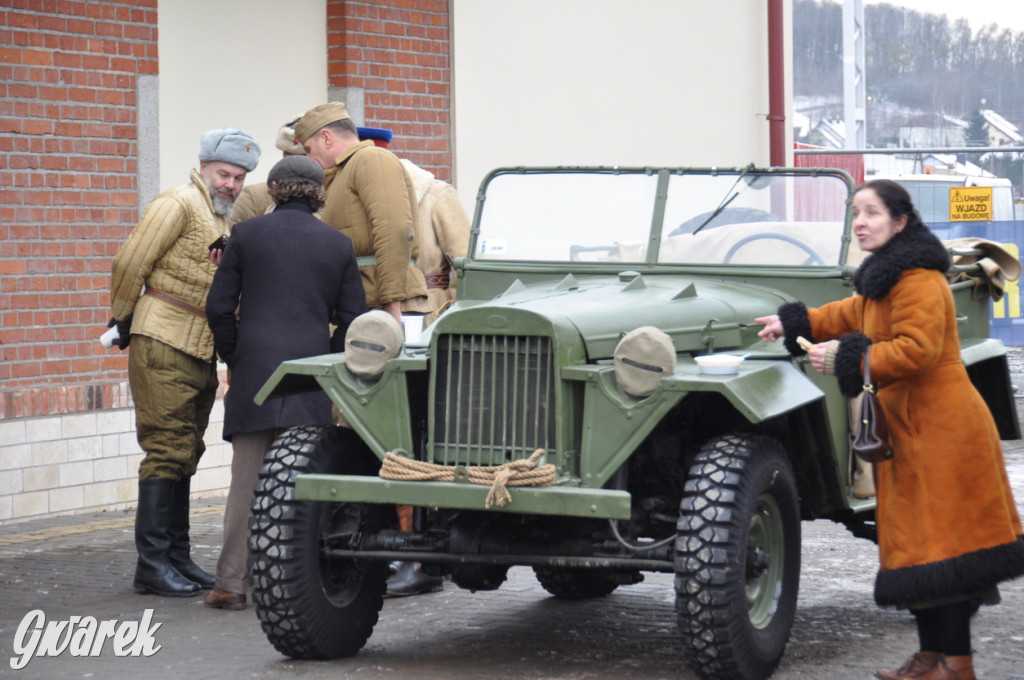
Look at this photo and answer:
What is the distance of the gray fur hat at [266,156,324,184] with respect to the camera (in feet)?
21.6

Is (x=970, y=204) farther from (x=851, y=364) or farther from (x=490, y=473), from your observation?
(x=490, y=473)

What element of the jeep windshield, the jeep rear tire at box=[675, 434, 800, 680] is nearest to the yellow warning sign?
the jeep windshield

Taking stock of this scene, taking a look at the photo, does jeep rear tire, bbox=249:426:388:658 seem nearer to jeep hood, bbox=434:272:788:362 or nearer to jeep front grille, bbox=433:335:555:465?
jeep front grille, bbox=433:335:555:465

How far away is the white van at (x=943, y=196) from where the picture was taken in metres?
18.9

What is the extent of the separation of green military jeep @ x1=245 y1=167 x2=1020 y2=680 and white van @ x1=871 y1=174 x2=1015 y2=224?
1185cm

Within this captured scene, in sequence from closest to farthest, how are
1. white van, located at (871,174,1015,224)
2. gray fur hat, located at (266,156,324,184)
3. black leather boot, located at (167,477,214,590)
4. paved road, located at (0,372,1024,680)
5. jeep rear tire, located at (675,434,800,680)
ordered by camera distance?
jeep rear tire, located at (675,434,800,680)
paved road, located at (0,372,1024,680)
gray fur hat, located at (266,156,324,184)
black leather boot, located at (167,477,214,590)
white van, located at (871,174,1015,224)

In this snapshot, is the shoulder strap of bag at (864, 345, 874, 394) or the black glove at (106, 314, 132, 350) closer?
Answer: the shoulder strap of bag at (864, 345, 874, 394)

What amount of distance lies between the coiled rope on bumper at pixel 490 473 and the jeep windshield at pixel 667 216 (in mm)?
1739

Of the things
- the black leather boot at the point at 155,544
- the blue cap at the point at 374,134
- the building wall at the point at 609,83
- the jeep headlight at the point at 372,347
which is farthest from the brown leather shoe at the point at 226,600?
the building wall at the point at 609,83

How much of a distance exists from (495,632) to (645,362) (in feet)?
5.07

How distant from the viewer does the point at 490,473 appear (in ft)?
17.3

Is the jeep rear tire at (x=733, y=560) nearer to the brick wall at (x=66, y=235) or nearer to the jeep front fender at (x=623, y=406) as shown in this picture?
the jeep front fender at (x=623, y=406)

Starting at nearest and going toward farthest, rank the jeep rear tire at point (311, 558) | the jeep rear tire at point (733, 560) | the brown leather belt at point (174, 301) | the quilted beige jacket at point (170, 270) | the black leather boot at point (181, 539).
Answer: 1. the jeep rear tire at point (733, 560)
2. the jeep rear tire at point (311, 558)
3. the quilted beige jacket at point (170, 270)
4. the brown leather belt at point (174, 301)
5. the black leather boot at point (181, 539)

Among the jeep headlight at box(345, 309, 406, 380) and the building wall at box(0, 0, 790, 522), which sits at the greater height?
the building wall at box(0, 0, 790, 522)
